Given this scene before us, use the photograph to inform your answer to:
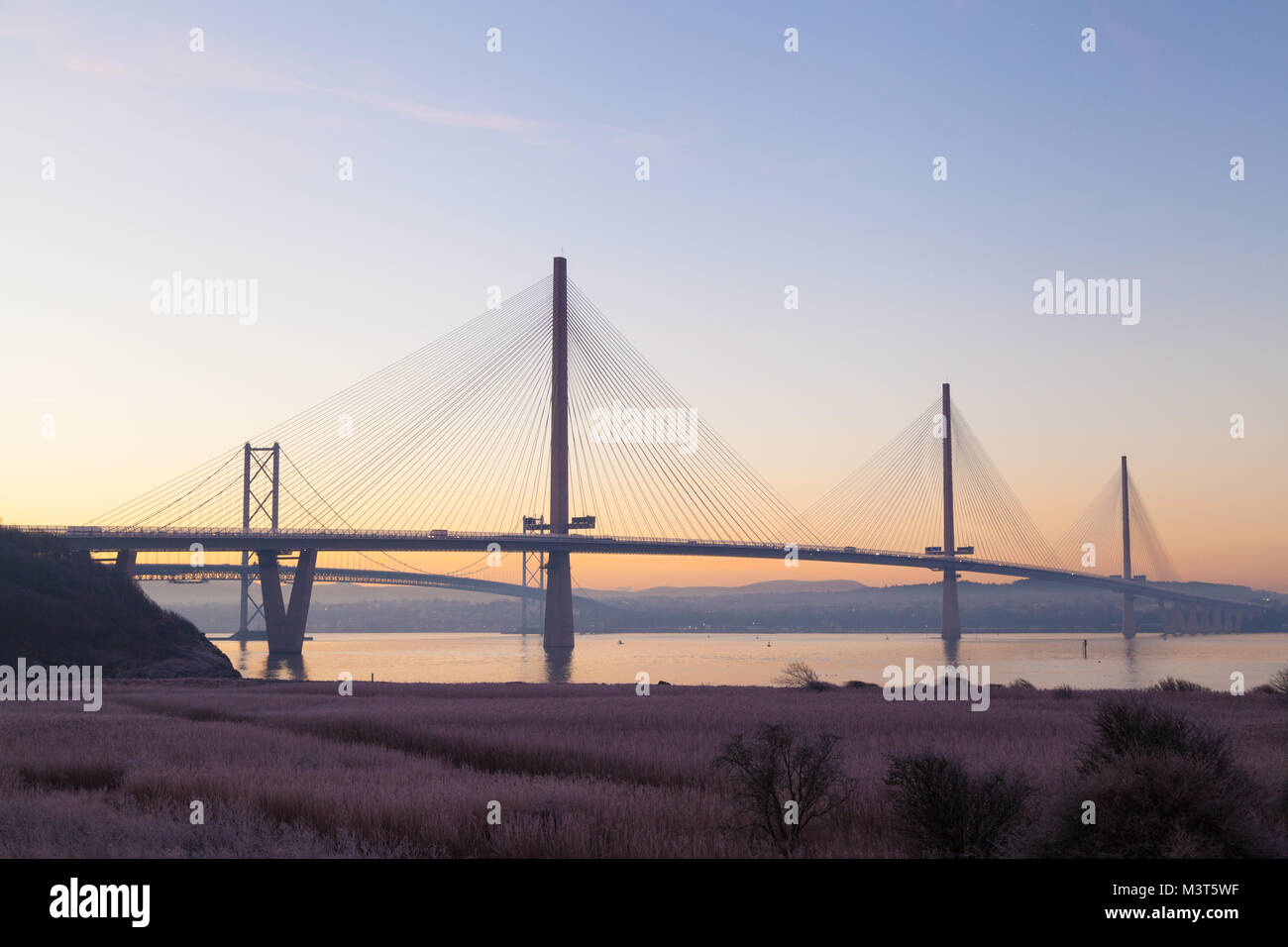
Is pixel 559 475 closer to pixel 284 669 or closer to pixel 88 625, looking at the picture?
pixel 284 669

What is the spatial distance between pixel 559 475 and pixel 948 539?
164 feet

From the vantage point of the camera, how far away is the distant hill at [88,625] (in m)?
54.2

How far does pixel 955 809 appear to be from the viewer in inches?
403

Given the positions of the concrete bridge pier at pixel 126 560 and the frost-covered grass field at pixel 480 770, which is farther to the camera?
the concrete bridge pier at pixel 126 560

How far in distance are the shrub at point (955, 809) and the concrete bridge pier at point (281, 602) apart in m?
84.6

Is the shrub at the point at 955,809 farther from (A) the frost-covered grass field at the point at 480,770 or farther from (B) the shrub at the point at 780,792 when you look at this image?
(B) the shrub at the point at 780,792

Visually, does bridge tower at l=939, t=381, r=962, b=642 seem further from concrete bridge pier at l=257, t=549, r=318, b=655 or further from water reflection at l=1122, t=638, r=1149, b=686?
concrete bridge pier at l=257, t=549, r=318, b=655

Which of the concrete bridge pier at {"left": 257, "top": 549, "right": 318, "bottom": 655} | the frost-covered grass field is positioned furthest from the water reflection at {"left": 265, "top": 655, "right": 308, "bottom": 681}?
the frost-covered grass field

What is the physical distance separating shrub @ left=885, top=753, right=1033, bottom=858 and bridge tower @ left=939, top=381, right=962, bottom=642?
107115mm

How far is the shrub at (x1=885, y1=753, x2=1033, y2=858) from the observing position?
996 cm

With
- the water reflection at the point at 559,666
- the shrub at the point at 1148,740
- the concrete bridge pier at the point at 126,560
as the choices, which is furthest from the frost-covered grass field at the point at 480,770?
the concrete bridge pier at the point at 126,560
